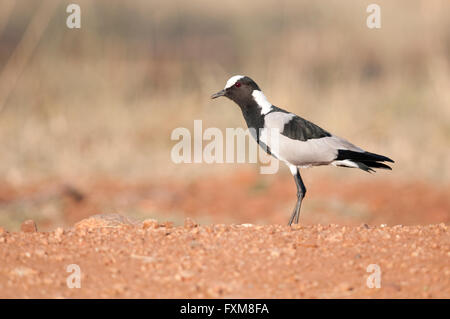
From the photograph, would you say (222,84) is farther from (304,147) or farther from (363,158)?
(363,158)

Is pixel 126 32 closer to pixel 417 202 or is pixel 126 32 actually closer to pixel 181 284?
pixel 417 202

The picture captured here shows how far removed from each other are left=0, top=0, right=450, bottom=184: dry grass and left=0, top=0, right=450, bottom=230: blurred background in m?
0.03

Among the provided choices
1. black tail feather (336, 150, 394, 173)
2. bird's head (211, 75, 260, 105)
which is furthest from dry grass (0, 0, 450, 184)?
black tail feather (336, 150, 394, 173)

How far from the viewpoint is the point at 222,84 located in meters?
12.1

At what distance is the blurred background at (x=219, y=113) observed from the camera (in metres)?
9.32

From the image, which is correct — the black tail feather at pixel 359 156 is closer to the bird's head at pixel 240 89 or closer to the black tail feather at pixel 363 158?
the black tail feather at pixel 363 158

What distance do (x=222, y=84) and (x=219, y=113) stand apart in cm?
86

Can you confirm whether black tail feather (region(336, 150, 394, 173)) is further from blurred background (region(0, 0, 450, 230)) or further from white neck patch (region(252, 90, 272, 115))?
blurred background (region(0, 0, 450, 230))

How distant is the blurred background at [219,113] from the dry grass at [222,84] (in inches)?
1.2

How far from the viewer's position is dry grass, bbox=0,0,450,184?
35.6ft

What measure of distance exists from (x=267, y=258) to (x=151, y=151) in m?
7.64

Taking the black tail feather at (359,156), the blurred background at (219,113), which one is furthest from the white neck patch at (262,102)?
the blurred background at (219,113)

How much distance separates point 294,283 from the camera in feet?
12.2

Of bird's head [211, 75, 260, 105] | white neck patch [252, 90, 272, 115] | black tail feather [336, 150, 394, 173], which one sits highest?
bird's head [211, 75, 260, 105]
